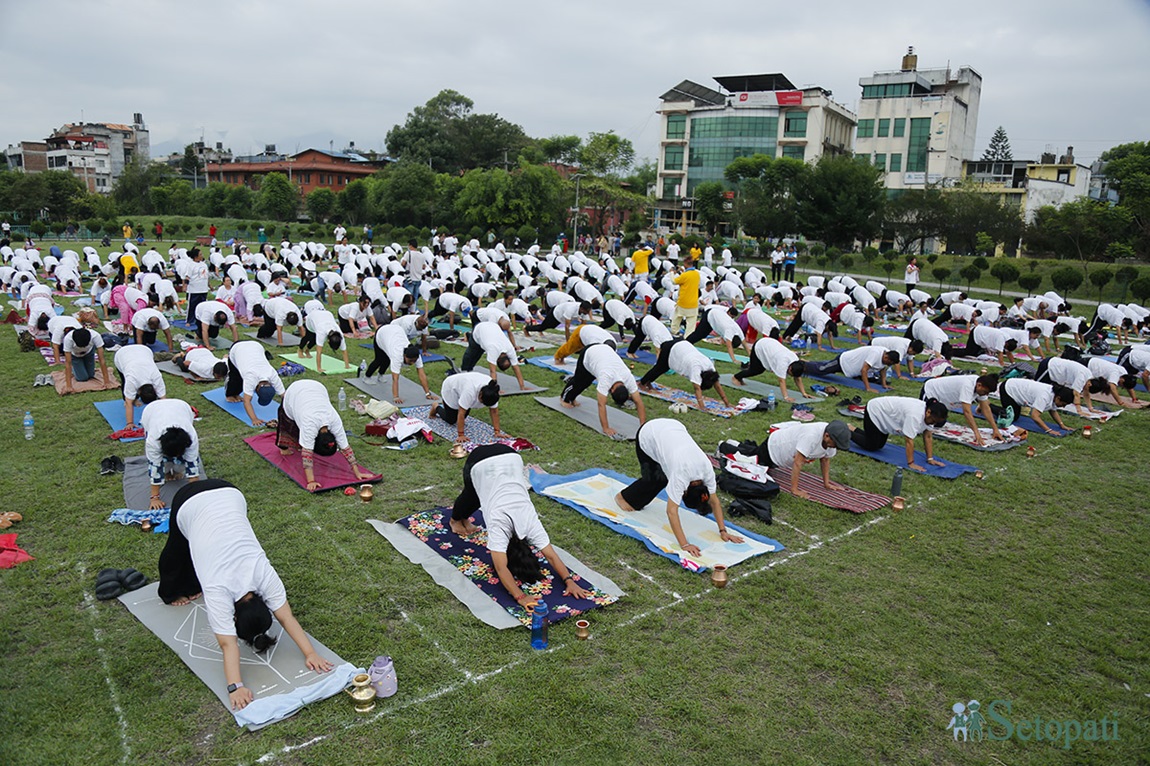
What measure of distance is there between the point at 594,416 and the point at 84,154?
8126 centimetres

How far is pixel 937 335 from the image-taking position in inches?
561

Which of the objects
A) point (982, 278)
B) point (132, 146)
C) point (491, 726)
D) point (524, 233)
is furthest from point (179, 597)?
point (132, 146)

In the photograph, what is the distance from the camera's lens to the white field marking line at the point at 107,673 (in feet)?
13.9

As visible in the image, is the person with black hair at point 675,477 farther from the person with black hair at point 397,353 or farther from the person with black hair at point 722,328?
the person with black hair at point 722,328

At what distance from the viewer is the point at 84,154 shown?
72.1m

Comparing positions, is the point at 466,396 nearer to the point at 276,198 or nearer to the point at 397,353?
the point at 397,353

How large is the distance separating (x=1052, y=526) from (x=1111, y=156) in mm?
74079

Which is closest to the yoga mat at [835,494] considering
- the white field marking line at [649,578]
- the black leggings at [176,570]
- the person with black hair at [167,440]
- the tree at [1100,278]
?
the white field marking line at [649,578]

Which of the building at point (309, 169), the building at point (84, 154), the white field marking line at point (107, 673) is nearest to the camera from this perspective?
the white field marking line at point (107, 673)

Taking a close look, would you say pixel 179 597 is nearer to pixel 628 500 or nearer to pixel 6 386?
pixel 628 500

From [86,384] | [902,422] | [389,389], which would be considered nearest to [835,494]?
[902,422]

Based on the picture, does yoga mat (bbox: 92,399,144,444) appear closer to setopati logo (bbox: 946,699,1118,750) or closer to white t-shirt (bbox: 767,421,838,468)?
white t-shirt (bbox: 767,421,838,468)

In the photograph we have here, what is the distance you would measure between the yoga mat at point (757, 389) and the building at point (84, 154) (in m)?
73.7

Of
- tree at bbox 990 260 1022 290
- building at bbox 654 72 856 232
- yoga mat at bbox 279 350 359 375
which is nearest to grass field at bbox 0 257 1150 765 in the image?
yoga mat at bbox 279 350 359 375
